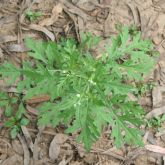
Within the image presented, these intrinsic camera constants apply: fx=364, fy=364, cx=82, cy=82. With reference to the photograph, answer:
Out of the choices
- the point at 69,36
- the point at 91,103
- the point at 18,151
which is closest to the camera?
the point at 91,103

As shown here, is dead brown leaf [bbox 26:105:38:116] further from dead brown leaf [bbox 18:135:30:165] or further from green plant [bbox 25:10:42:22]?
green plant [bbox 25:10:42:22]

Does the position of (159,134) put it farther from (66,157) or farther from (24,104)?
(24,104)

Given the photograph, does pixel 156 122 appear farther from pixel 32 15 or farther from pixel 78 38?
pixel 32 15

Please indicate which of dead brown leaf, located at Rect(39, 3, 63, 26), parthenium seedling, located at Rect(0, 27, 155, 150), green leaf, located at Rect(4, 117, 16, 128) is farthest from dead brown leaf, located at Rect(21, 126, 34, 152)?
dead brown leaf, located at Rect(39, 3, 63, 26)

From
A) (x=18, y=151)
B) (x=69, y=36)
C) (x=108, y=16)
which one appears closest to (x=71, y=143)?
(x=18, y=151)

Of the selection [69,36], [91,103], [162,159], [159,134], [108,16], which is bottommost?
[162,159]

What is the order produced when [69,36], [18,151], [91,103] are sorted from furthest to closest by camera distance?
[69,36] → [18,151] → [91,103]
